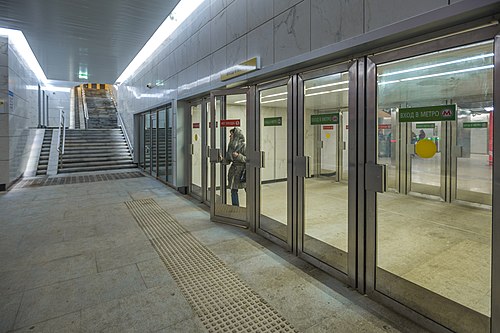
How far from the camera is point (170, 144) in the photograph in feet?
26.0

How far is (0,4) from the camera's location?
17.7 feet

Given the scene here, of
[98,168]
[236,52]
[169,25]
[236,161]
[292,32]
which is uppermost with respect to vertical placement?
[169,25]

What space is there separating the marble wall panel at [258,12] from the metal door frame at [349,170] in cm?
103

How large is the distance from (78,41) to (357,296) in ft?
28.5

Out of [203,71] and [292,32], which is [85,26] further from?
[292,32]

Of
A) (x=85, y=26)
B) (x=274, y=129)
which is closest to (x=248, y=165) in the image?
(x=274, y=129)

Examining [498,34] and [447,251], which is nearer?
[498,34]

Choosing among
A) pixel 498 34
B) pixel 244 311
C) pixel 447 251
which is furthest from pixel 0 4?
pixel 447 251

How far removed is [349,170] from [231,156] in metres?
2.55

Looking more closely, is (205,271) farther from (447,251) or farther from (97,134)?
(97,134)

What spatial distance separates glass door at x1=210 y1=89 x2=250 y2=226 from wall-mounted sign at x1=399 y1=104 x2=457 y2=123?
268 cm

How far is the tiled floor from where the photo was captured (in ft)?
7.62

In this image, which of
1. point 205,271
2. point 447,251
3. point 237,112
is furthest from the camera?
point 237,112

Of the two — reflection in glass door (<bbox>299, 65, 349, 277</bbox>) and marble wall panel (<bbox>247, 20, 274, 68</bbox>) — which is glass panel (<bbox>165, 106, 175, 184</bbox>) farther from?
marble wall panel (<bbox>247, 20, 274, 68</bbox>)
